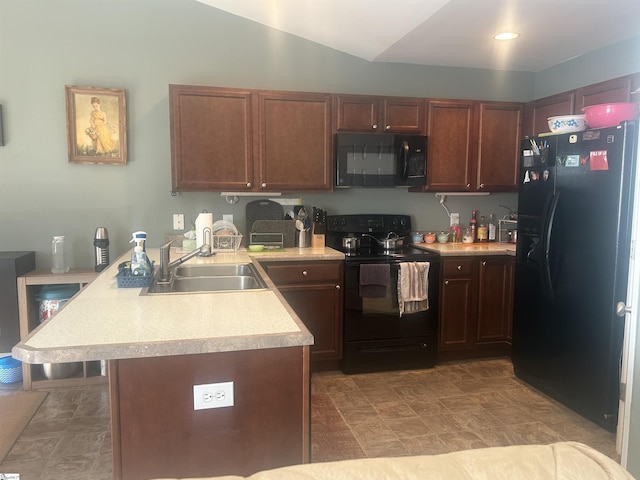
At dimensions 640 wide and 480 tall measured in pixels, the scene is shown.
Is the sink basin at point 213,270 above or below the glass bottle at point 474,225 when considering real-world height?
below

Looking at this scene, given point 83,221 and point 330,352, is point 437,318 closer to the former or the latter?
point 330,352

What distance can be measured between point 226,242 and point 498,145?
7.75ft

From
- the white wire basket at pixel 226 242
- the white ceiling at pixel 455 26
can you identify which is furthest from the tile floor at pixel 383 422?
the white ceiling at pixel 455 26

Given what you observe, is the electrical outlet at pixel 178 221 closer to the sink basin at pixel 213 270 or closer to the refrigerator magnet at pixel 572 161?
the sink basin at pixel 213 270

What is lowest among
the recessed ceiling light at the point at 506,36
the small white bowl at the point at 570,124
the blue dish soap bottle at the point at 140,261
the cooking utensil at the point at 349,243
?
the cooking utensil at the point at 349,243

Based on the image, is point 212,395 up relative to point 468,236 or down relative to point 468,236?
down

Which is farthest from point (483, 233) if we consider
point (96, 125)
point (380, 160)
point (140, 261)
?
point (96, 125)

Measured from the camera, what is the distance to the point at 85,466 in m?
2.43

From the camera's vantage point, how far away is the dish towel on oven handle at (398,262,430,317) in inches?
142

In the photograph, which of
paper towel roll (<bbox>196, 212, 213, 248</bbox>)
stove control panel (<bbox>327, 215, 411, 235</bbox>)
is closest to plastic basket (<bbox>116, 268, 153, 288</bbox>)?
paper towel roll (<bbox>196, 212, 213, 248</bbox>)

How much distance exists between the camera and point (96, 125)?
366 centimetres

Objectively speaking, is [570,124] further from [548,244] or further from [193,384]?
[193,384]

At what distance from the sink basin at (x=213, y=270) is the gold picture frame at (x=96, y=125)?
1367 mm

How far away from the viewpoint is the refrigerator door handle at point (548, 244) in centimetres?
300
